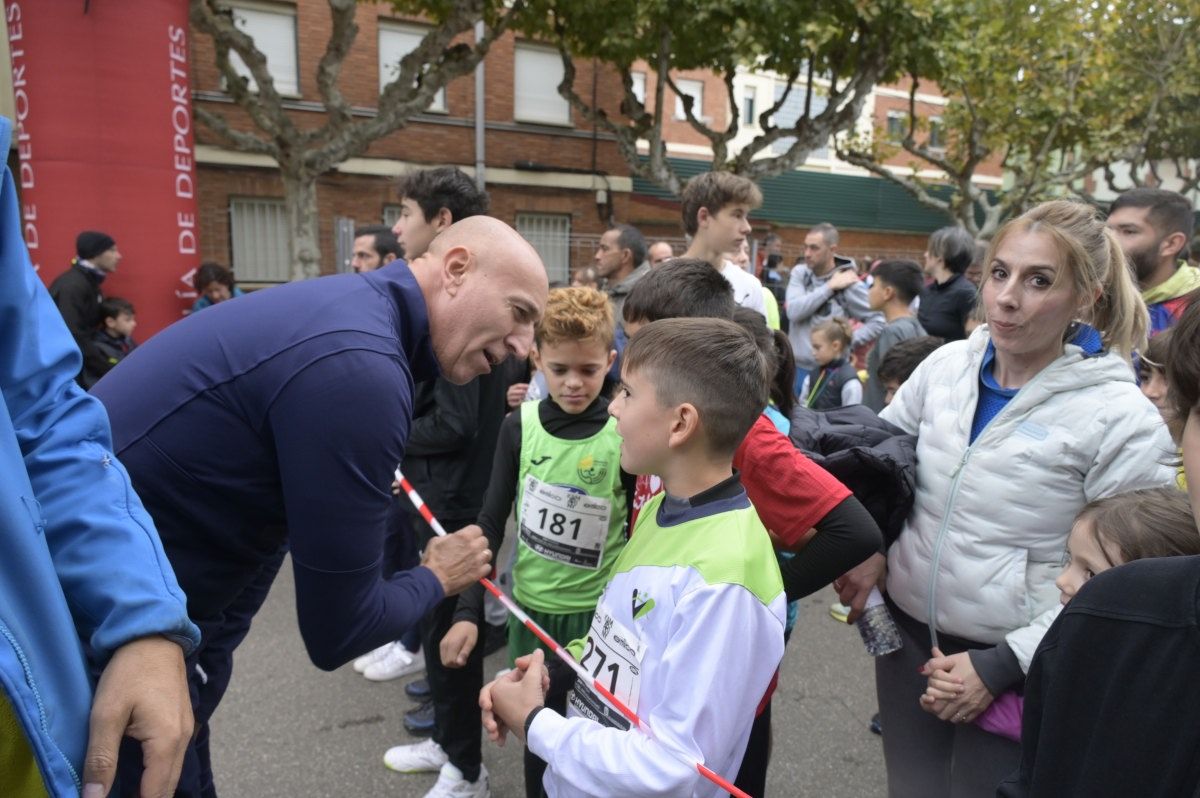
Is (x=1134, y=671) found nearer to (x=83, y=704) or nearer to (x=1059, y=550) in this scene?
(x=1059, y=550)

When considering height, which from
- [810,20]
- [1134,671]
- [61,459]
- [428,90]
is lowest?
→ [1134,671]

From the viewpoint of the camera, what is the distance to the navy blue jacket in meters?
1.44

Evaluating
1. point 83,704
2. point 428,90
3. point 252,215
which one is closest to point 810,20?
point 428,90

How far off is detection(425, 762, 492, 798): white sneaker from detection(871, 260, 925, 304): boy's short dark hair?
412cm

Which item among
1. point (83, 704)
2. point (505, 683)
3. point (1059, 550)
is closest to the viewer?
point (83, 704)

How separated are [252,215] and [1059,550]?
50.0ft

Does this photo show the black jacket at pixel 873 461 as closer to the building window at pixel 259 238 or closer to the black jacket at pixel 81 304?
the black jacket at pixel 81 304

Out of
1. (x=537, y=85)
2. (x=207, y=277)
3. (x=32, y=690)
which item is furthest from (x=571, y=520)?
(x=537, y=85)

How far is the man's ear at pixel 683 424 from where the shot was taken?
1646 millimetres

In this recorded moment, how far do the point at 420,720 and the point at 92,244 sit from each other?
16.4 ft

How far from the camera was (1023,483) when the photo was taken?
1.80 m

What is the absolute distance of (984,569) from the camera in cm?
185

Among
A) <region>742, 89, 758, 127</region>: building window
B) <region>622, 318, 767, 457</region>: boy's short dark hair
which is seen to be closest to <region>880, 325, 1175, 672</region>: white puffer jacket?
<region>622, 318, 767, 457</region>: boy's short dark hair

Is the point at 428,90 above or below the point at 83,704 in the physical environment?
above
